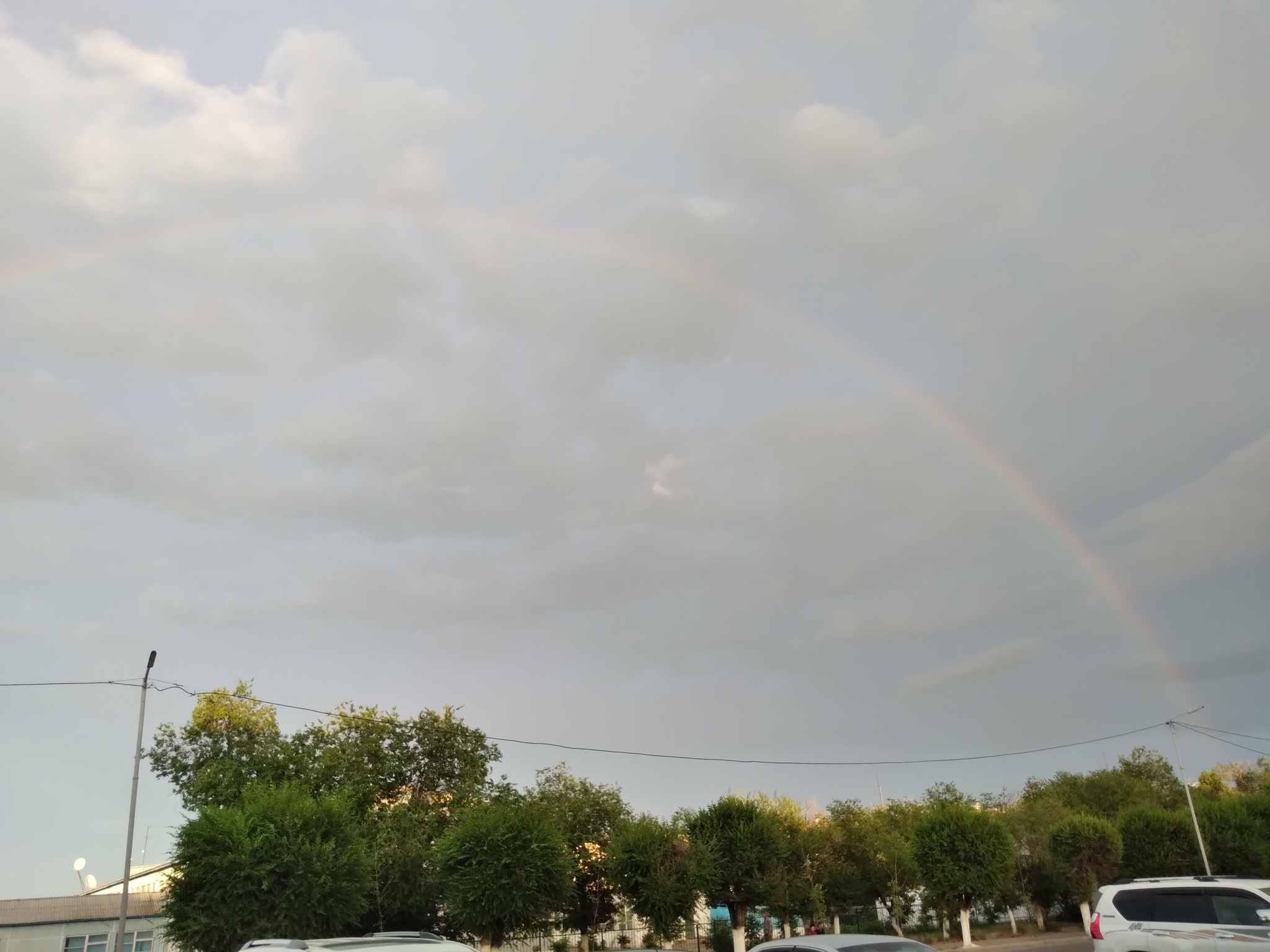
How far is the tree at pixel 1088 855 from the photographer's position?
5206cm

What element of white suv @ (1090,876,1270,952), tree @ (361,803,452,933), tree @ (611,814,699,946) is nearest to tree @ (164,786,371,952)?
tree @ (361,803,452,933)

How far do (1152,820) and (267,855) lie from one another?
4982 centimetres

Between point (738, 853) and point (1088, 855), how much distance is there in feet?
73.3

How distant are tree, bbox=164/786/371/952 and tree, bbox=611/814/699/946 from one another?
14279 mm

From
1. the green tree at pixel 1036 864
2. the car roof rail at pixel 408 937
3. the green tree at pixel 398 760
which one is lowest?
the green tree at pixel 1036 864

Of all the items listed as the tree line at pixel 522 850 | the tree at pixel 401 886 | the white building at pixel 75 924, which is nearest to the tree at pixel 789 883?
the tree line at pixel 522 850

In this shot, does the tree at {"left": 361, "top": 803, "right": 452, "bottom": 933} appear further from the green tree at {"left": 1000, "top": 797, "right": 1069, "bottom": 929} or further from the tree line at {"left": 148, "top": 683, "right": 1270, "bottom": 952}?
the green tree at {"left": 1000, "top": 797, "right": 1069, "bottom": 929}

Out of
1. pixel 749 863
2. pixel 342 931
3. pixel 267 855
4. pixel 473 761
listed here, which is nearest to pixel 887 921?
pixel 749 863

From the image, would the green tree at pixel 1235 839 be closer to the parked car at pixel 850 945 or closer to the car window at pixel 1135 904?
the car window at pixel 1135 904

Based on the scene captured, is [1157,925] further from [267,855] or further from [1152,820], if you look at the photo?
[1152,820]

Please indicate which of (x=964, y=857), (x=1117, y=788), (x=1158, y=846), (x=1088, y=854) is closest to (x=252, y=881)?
(x=964, y=857)

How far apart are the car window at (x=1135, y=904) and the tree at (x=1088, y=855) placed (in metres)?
39.8

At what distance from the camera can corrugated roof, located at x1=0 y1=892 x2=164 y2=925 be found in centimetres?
4262

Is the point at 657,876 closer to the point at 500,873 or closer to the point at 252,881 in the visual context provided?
the point at 500,873
